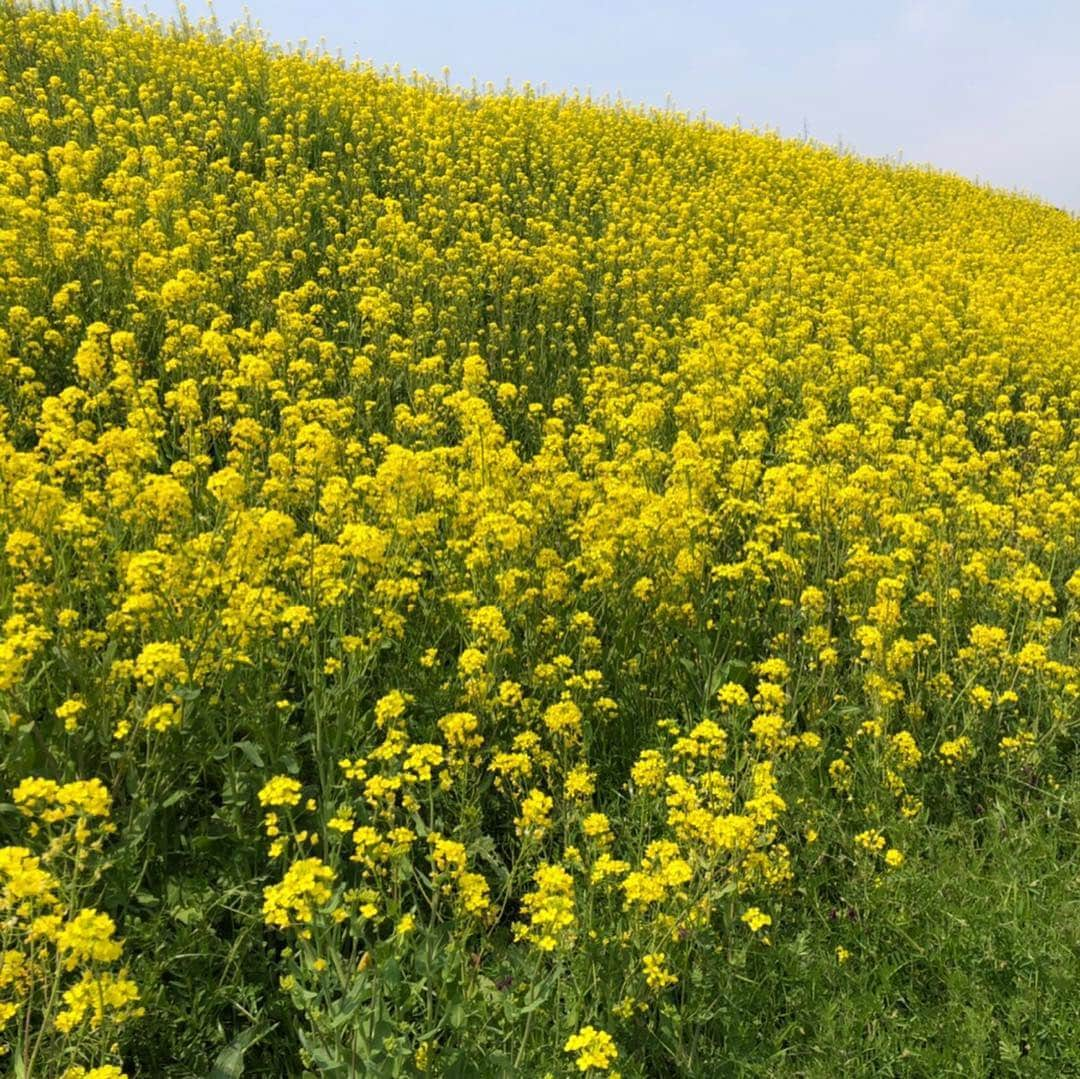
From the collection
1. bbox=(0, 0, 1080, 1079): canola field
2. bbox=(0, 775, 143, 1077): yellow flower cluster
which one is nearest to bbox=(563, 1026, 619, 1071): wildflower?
bbox=(0, 0, 1080, 1079): canola field

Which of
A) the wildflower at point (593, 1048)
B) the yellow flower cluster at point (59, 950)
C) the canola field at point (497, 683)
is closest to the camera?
the yellow flower cluster at point (59, 950)

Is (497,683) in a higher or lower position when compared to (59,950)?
lower

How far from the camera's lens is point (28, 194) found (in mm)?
7020

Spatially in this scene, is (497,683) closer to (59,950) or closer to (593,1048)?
(593,1048)

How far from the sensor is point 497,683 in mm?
3484

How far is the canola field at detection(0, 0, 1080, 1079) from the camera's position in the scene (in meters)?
2.21

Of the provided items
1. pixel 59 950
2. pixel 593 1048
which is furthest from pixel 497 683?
pixel 59 950

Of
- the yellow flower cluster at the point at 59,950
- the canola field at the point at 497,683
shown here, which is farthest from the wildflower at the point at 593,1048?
the yellow flower cluster at the point at 59,950

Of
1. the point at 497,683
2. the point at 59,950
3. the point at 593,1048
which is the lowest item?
the point at 497,683

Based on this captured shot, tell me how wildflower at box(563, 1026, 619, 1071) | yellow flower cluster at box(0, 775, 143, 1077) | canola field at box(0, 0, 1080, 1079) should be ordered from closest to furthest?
yellow flower cluster at box(0, 775, 143, 1077) → wildflower at box(563, 1026, 619, 1071) → canola field at box(0, 0, 1080, 1079)

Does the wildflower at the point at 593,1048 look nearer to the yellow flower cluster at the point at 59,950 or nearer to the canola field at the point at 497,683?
the canola field at the point at 497,683

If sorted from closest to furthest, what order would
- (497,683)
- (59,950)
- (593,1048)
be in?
(59,950)
(593,1048)
(497,683)

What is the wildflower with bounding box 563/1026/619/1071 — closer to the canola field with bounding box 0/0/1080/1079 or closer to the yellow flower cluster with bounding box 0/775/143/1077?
the canola field with bounding box 0/0/1080/1079

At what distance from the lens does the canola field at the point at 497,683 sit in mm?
2213
